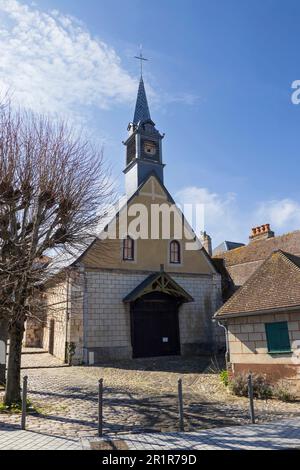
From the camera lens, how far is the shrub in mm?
10438

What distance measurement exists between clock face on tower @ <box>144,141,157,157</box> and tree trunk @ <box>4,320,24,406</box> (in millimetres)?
15372

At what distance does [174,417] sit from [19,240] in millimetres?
5730

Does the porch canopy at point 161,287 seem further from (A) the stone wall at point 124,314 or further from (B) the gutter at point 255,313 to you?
(B) the gutter at point 255,313

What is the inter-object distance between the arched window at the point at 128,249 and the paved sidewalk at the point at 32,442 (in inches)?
515

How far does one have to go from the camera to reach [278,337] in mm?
10938

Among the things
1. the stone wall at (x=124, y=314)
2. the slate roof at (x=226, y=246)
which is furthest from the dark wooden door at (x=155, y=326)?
the slate roof at (x=226, y=246)

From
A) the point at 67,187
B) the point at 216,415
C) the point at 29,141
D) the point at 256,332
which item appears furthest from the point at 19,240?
the point at 256,332

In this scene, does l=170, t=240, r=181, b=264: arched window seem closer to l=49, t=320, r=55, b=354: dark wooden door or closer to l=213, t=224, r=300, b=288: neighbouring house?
l=213, t=224, r=300, b=288: neighbouring house

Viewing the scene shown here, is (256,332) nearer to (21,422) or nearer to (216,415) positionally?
(216,415)

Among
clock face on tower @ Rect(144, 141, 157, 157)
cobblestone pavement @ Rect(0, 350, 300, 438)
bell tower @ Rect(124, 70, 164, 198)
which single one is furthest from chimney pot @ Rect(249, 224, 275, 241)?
cobblestone pavement @ Rect(0, 350, 300, 438)

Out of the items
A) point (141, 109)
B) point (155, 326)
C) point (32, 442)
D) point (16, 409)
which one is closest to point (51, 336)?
point (155, 326)

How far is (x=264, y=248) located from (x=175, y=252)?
700 cm

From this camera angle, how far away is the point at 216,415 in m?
8.38

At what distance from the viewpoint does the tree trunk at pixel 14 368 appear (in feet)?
29.2
